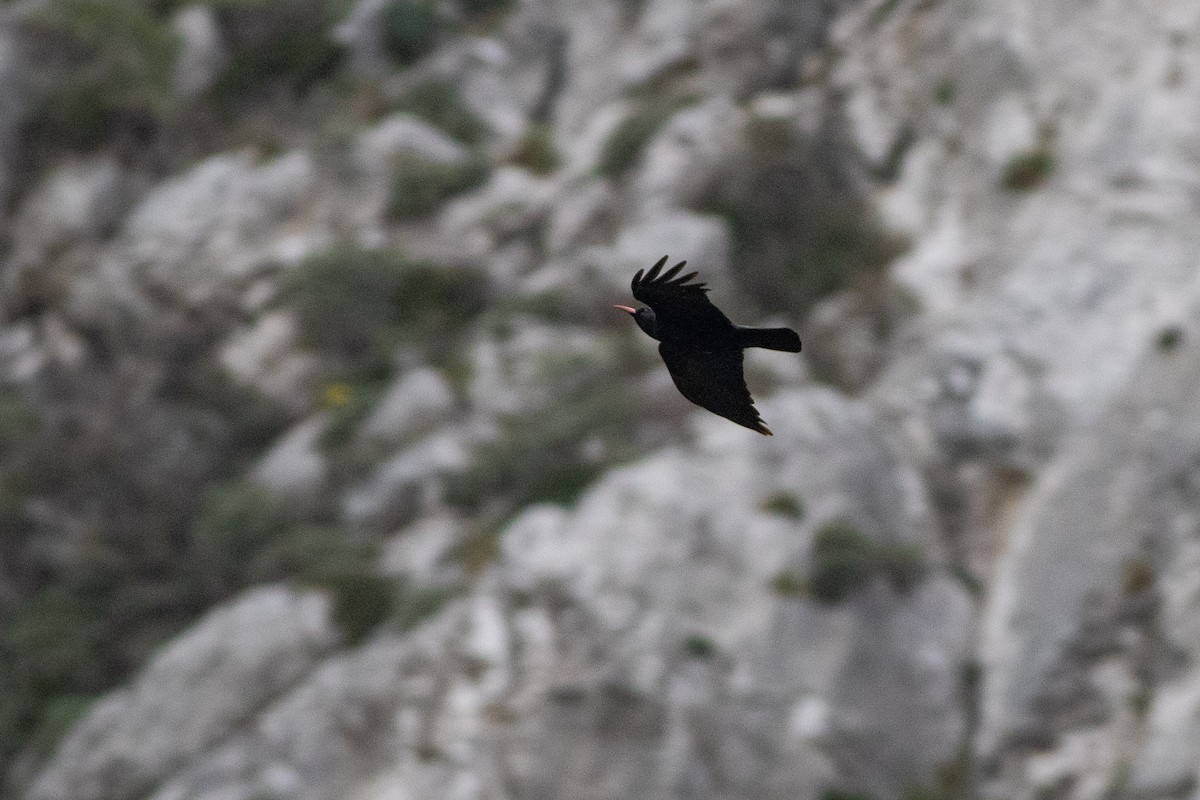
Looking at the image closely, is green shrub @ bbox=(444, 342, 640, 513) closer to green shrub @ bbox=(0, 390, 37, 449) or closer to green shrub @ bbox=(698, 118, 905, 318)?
green shrub @ bbox=(698, 118, 905, 318)

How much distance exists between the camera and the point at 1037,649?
72.9ft

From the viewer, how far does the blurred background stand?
71.3ft

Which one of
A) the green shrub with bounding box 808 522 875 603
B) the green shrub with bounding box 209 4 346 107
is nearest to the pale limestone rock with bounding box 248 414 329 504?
the green shrub with bounding box 808 522 875 603

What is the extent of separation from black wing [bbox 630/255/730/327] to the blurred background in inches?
524

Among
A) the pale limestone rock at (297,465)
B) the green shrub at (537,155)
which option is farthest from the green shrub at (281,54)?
the pale limestone rock at (297,465)

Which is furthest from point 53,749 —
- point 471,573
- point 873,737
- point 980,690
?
point 980,690

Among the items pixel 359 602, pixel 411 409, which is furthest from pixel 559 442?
pixel 411 409

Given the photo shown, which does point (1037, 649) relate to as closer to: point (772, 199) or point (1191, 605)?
point (1191, 605)

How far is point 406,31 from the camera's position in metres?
39.0

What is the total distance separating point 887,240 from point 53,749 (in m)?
18.1

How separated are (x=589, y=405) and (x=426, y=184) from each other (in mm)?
10155

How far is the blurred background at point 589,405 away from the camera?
71.3 feet

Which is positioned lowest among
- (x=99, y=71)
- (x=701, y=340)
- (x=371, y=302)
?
(x=701, y=340)

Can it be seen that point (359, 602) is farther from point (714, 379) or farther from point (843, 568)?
point (714, 379)
